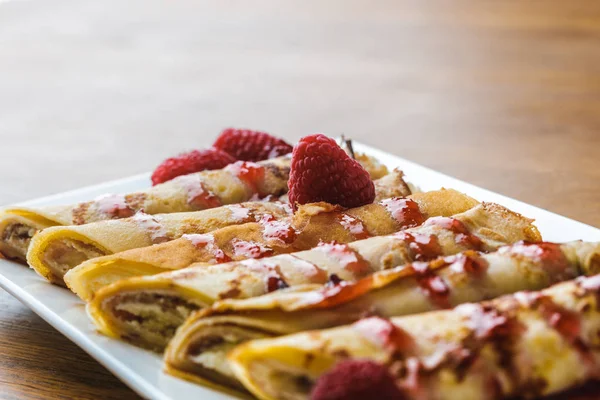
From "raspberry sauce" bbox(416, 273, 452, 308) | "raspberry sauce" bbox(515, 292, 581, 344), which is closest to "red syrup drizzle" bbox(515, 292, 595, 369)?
"raspberry sauce" bbox(515, 292, 581, 344)

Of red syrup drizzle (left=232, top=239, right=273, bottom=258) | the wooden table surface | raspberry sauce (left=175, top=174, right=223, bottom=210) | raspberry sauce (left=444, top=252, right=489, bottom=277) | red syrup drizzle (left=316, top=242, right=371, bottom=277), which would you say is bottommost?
the wooden table surface

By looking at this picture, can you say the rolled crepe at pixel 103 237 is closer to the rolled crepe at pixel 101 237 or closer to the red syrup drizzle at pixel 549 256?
the rolled crepe at pixel 101 237

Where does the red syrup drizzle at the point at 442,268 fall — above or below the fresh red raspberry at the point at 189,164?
above

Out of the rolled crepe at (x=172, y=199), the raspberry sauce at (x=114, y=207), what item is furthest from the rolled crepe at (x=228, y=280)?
the raspberry sauce at (x=114, y=207)

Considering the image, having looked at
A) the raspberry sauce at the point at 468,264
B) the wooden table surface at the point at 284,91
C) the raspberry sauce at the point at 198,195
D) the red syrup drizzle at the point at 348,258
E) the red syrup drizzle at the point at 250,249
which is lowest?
the wooden table surface at the point at 284,91

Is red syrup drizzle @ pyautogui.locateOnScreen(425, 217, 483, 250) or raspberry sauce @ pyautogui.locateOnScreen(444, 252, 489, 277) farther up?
raspberry sauce @ pyautogui.locateOnScreen(444, 252, 489, 277)

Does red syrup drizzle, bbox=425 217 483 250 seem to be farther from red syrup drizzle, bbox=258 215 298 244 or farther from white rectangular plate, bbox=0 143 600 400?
white rectangular plate, bbox=0 143 600 400

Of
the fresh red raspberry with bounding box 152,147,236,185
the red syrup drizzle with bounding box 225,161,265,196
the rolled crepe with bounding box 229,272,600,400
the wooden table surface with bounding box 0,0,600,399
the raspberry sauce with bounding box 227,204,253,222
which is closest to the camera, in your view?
the rolled crepe with bounding box 229,272,600,400
